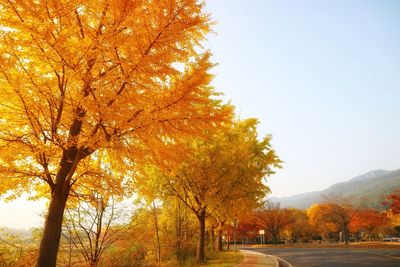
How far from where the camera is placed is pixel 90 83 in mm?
5969

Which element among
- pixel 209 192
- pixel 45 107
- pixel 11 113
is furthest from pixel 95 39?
pixel 209 192

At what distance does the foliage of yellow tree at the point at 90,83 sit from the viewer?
17.5 feet

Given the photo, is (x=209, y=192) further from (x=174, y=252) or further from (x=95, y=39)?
(x=95, y=39)

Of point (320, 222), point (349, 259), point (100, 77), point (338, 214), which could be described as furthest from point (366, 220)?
point (100, 77)

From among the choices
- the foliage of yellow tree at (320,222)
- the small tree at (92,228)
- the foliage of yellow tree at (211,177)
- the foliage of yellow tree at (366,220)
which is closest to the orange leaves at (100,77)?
the small tree at (92,228)

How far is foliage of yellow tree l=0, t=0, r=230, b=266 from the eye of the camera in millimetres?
5344

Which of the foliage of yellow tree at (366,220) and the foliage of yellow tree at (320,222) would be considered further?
the foliage of yellow tree at (320,222)

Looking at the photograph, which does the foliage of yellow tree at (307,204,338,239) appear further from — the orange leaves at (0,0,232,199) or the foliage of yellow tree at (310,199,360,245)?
the orange leaves at (0,0,232,199)

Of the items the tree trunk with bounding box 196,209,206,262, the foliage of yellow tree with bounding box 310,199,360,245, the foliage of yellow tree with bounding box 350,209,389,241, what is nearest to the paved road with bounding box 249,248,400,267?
the tree trunk with bounding box 196,209,206,262

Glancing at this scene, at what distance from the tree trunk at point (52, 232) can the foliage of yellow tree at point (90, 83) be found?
0.8 inches

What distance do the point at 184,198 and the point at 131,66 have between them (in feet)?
39.7

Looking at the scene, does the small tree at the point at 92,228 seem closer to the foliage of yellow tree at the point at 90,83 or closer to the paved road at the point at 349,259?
the foliage of yellow tree at the point at 90,83

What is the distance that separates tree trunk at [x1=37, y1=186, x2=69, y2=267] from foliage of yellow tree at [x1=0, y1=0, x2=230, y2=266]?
2 centimetres

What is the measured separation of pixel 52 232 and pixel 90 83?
3.55 metres
